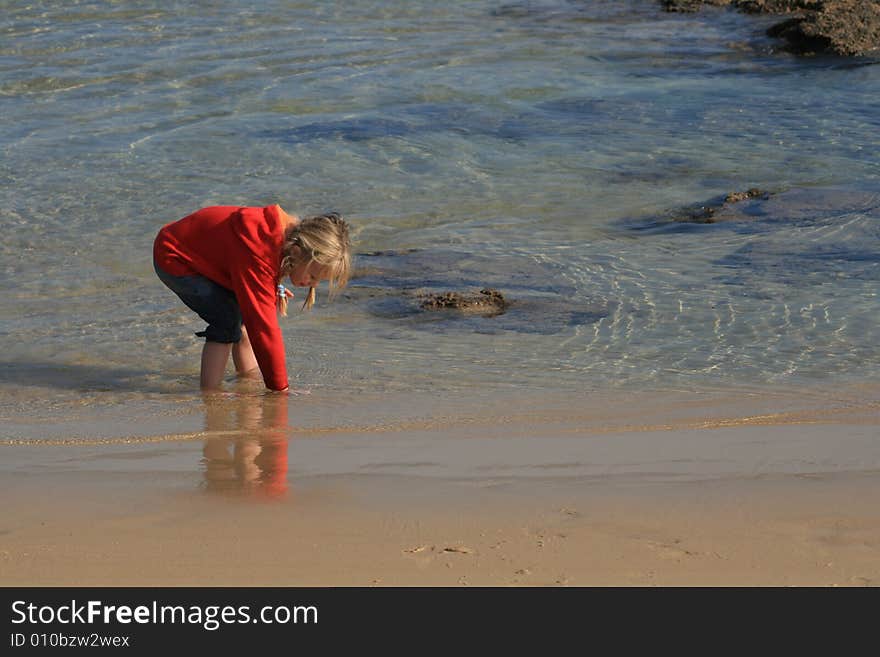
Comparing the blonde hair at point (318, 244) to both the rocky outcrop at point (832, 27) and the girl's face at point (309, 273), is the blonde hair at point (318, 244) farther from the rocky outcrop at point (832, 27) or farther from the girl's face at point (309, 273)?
the rocky outcrop at point (832, 27)

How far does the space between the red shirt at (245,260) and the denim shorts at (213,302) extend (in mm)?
36

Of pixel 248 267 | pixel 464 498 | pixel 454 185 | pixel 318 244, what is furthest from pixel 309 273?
pixel 454 185

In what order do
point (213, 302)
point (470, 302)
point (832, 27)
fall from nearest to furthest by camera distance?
point (213, 302), point (470, 302), point (832, 27)

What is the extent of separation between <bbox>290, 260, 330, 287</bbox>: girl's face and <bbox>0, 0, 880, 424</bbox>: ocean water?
0.57 meters

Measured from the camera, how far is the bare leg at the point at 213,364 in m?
5.59

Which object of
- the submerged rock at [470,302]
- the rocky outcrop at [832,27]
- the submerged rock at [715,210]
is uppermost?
the rocky outcrop at [832,27]

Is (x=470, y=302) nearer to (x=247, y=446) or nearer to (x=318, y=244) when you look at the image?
(x=318, y=244)

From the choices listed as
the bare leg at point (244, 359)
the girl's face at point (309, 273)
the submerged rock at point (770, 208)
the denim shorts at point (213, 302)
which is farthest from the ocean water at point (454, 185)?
the girl's face at point (309, 273)

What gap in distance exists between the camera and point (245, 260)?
5.30m

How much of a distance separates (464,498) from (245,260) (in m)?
1.87

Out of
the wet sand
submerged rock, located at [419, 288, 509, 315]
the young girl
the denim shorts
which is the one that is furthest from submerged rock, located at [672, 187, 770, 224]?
the denim shorts

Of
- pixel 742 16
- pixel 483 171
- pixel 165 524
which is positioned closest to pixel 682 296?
pixel 483 171

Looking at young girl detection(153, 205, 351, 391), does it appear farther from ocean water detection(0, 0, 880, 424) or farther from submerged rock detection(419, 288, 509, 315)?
submerged rock detection(419, 288, 509, 315)
